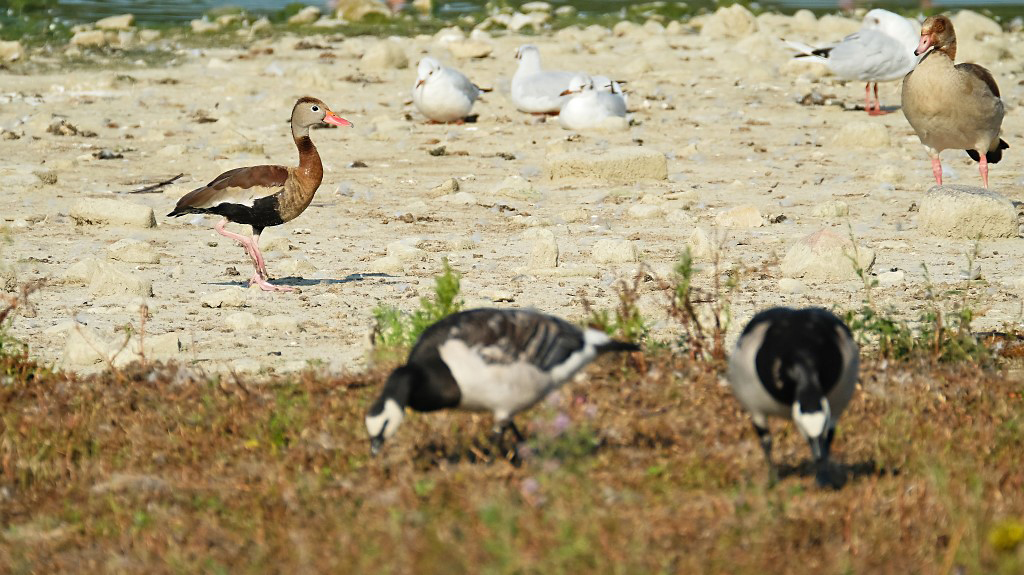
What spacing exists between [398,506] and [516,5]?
31.1m

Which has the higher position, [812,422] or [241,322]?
[812,422]

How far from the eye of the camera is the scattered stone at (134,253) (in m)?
11.2

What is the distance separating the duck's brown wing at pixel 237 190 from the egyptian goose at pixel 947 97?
20.0 ft

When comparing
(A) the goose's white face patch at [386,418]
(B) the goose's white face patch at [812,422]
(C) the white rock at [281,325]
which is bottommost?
(C) the white rock at [281,325]

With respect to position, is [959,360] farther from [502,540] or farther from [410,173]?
[410,173]

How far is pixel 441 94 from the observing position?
1759 cm

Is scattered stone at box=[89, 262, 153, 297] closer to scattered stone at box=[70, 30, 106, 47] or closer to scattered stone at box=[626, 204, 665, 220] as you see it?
scattered stone at box=[626, 204, 665, 220]

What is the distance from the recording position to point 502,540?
4.46m

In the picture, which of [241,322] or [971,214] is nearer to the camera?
[241,322]

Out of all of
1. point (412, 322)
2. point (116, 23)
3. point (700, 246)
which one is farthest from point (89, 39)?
point (412, 322)

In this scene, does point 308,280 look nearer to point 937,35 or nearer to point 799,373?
point 799,373

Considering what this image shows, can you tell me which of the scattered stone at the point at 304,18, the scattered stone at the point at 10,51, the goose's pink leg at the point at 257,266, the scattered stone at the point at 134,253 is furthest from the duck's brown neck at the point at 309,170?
the scattered stone at the point at 304,18

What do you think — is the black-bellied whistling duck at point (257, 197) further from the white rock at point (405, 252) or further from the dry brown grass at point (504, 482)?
the dry brown grass at point (504, 482)

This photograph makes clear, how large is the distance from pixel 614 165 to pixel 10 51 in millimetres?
13580
